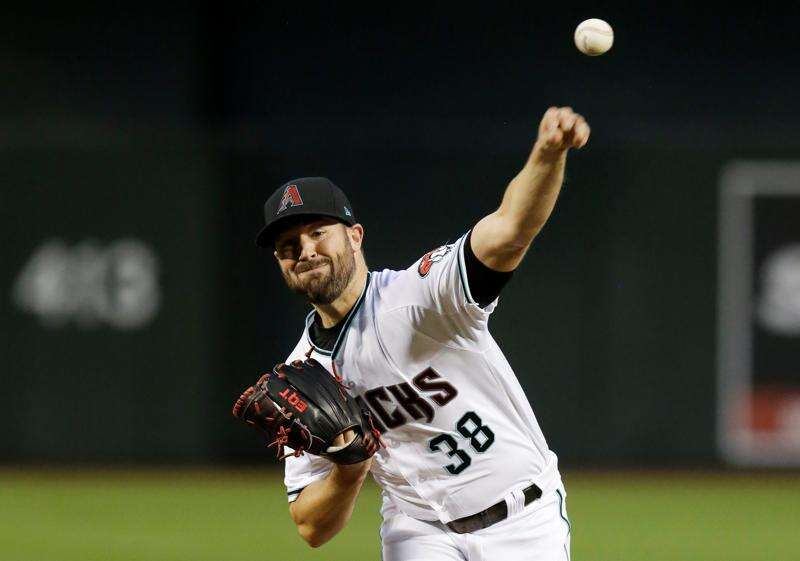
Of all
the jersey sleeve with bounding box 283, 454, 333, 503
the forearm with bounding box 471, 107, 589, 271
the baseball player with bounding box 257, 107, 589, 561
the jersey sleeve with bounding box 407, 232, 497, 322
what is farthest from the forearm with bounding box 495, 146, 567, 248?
the jersey sleeve with bounding box 283, 454, 333, 503

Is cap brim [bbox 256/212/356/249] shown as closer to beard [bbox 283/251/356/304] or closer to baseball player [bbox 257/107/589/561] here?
baseball player [bbox 257/107/589/561]

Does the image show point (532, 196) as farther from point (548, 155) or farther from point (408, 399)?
point (408, 399)

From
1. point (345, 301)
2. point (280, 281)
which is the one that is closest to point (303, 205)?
point (345, 301)

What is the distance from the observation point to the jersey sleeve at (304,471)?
4.30 m

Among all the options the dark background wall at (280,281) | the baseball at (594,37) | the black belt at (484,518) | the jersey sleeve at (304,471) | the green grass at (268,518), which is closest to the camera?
the baseball at (594,37)

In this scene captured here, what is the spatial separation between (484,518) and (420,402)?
43cm

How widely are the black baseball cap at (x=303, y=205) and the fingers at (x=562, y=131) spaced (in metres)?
0.86

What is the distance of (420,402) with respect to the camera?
13.1 feet

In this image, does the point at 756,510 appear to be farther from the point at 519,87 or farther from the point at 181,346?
the point at 519,87

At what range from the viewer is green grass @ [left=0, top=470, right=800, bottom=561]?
7.91 m

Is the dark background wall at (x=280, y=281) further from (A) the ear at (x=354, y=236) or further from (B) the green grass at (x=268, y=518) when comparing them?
(A) the ear at (x=354, y=236)

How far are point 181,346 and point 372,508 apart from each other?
2.87m

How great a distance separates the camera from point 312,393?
3852mm

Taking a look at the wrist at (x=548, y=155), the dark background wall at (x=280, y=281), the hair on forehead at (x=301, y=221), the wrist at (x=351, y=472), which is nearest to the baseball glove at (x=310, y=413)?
the wrist at (x=351, y=472)
